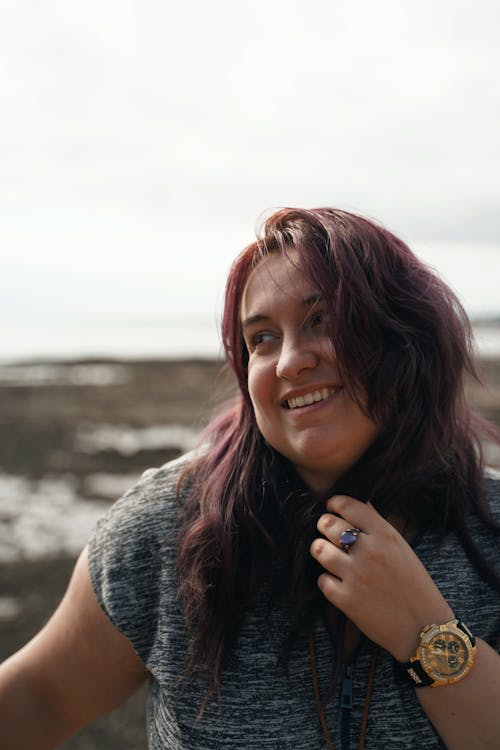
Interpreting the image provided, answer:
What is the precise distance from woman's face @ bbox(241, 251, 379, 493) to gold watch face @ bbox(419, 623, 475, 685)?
41 centimetres

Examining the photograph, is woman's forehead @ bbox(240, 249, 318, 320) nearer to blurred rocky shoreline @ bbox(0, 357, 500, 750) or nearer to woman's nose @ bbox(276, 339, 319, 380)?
woman's nose @ bbox(276, 339, 319, 380)

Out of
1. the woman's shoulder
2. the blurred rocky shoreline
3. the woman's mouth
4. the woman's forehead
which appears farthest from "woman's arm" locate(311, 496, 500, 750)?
the blurred rocky shoreline

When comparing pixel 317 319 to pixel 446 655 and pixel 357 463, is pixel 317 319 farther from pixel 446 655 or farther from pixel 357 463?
pixel 446 655

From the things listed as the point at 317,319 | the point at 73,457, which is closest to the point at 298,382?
the point at 317,319

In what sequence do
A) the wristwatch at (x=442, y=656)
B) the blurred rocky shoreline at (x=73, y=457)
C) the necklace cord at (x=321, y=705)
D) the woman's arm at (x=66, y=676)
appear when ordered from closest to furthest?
1. the wristwatch at (x=442, y=656)
2. the necklace cord at (x=321, y=705)
3. the woman's arm at (x=66, y=676)
4. the blurred rocky shoreline at (x=73, y=457)

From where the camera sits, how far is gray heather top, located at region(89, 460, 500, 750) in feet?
5.04

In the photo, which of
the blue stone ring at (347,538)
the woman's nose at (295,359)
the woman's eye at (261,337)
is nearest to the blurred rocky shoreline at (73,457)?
the woman's eye at (261,337)

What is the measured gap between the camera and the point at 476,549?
5.40ft

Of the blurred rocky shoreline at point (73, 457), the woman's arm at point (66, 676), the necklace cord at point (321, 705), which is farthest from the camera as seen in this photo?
the blurred rocky shoreline at point (73, 457)

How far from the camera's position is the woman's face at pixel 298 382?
1566 mm

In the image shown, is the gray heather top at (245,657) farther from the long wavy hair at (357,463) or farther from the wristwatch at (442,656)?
the wristwatch at (442,656)

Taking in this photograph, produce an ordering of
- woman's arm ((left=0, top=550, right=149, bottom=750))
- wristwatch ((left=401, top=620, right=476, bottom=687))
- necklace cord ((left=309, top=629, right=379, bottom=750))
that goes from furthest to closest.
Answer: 1. woman's arm ((left=0, top=550, right=149, bottom=750))
2. necklace cord ((left=309, top=629, right=379, bottom=750))
3. wristwatch ((left=401, top=620, right=476, bottom=687))

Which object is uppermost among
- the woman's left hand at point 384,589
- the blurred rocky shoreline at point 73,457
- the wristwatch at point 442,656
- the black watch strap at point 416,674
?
the woman's left hand at point 384,589

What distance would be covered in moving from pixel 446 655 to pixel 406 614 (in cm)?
10
